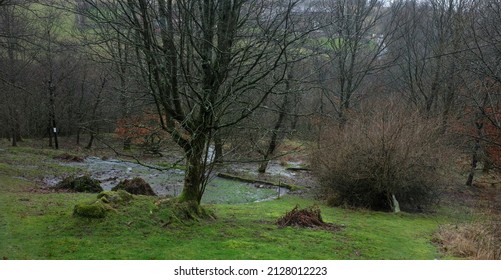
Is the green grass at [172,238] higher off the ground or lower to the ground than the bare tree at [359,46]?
lower

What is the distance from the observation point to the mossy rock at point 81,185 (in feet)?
53.1

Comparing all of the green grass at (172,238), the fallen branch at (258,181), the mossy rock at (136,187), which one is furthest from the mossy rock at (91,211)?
the fallen branch at (258,181)

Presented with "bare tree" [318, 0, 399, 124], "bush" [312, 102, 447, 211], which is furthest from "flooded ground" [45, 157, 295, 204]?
"bare tree" [318, 0, 399, 124]

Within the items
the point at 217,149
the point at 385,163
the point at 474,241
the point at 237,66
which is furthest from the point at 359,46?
the point at 474,241

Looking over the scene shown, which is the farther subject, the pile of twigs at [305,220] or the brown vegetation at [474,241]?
the pile of twigs at [305,220]

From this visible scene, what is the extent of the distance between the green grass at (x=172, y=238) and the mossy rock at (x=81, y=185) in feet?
15.7

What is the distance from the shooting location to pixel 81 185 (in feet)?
53.3

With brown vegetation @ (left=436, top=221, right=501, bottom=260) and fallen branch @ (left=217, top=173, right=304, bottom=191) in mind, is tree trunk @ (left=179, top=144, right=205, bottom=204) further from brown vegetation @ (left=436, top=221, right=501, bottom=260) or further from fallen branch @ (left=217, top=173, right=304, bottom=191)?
fallen branch @ (left=217, top=173, right=304, bottom=191)

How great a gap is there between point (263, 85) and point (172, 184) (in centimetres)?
1161

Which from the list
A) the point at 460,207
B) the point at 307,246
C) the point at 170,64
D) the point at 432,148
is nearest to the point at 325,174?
the point at 432,148

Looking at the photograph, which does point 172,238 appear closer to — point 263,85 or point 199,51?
point 199,51

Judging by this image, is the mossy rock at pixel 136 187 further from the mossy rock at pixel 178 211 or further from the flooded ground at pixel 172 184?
the mossy rock at pixel 178 211

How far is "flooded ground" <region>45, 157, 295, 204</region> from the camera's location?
17828 millimetres

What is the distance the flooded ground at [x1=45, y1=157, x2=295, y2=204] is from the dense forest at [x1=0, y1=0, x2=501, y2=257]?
6.68 feet
